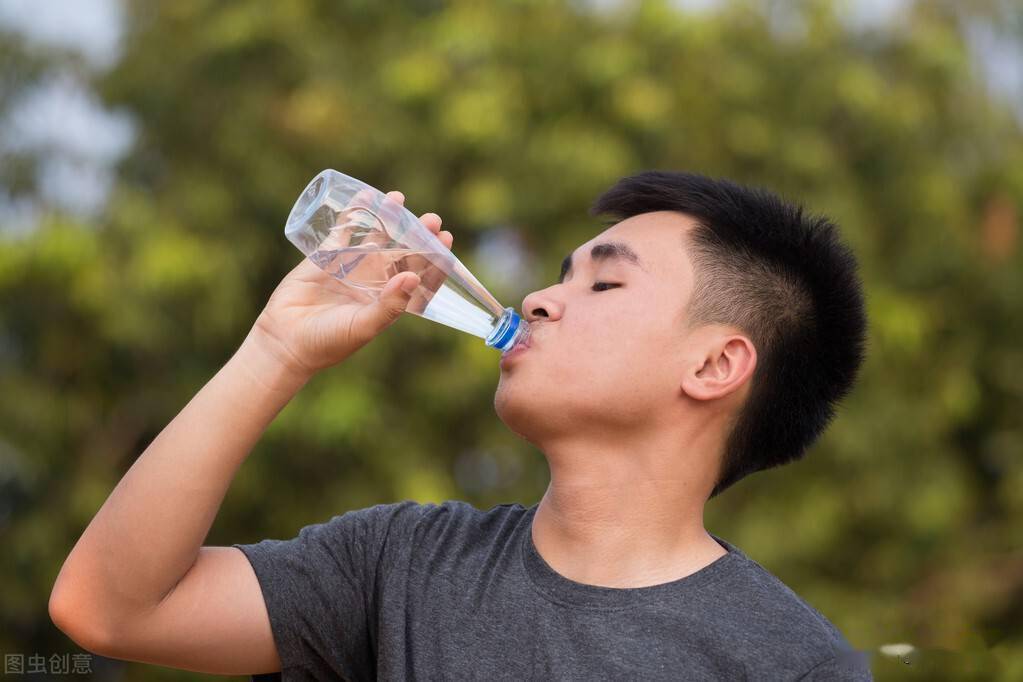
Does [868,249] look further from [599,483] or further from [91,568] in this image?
[91,568]

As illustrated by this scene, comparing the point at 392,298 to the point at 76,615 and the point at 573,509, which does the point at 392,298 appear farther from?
the point at 76,615

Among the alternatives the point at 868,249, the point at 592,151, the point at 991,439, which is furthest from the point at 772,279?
the point at 991,439

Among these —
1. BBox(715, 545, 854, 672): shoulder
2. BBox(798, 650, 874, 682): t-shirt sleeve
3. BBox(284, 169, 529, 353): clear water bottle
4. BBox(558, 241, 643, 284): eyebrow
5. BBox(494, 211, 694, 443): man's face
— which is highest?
BBox(284, 169, 529, 353): clear water bottle

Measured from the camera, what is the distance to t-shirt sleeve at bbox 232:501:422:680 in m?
2.02

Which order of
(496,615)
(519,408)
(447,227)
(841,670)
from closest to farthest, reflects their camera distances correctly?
(841,670)
(496,615)
(519,408)
(447,227)

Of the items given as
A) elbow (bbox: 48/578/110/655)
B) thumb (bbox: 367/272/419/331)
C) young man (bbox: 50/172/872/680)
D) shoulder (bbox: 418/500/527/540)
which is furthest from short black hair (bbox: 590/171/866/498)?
elbow (bbox: 48/578/110/655)

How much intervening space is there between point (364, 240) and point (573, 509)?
641 mm

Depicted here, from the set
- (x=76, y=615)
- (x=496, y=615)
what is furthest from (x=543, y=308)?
(x=76, y=615)

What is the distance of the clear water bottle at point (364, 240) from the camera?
230 cm

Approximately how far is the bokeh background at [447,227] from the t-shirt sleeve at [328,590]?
Result: 3180 millimetres

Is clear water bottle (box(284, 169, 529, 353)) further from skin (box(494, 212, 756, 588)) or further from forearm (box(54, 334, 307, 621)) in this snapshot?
forearm (box(54, 334, 307, 621))

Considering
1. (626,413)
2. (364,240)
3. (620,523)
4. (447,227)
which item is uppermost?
(447,227)

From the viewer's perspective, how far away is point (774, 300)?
2.31 meters

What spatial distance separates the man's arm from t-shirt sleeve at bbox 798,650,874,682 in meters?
0.80
